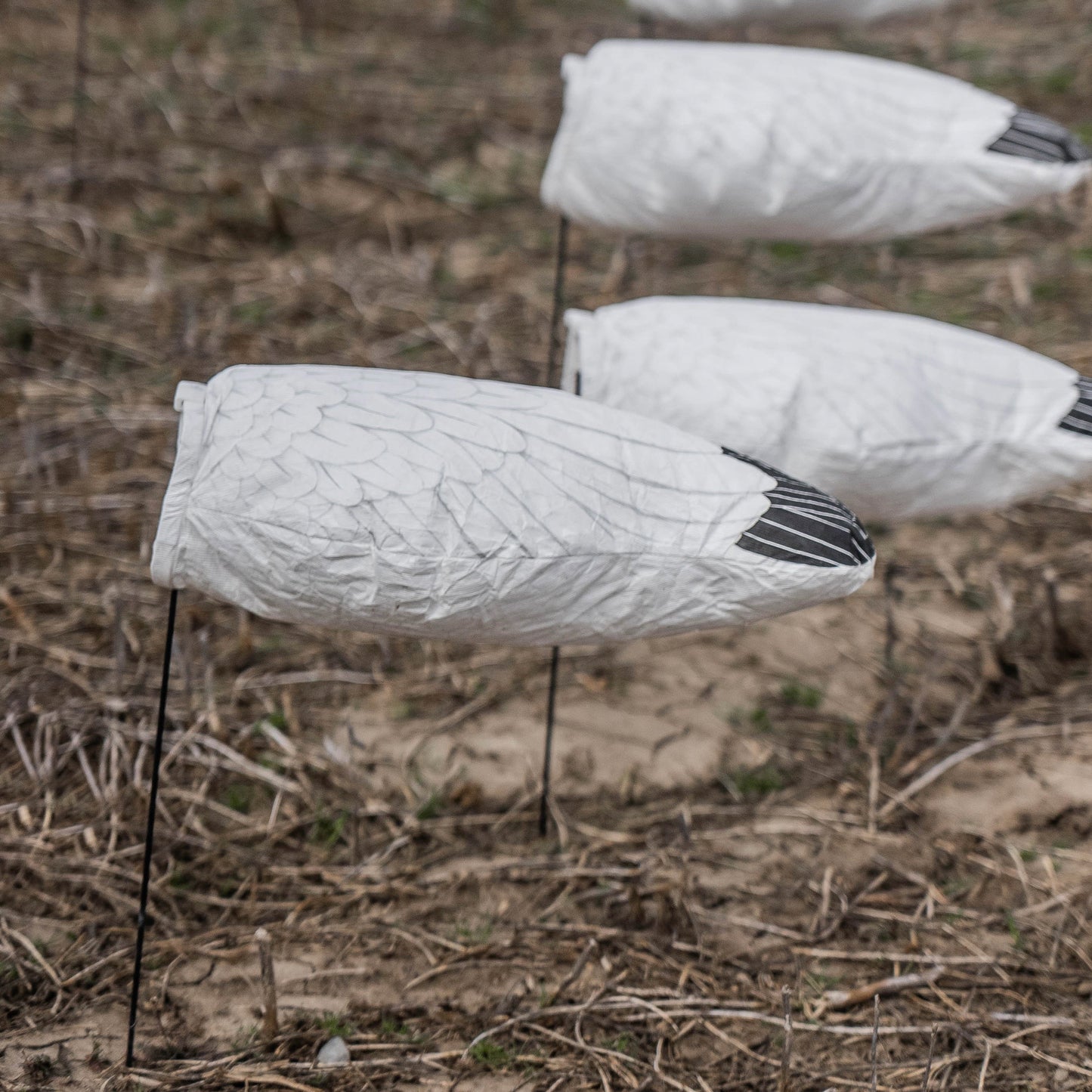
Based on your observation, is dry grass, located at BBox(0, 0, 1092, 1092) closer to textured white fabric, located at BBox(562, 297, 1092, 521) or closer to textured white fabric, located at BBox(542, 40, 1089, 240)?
textured white fabric, located at BBox(562, 297, 1092, 521)

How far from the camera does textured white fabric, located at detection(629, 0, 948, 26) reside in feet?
10.2

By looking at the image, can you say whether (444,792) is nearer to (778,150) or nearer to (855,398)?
(855,398)

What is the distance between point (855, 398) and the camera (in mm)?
1834

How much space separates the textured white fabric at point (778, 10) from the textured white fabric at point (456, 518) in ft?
6.19

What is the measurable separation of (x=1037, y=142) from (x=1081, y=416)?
50cm

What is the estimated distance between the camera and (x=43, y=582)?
2.45m

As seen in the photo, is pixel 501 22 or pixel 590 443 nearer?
pixel 590 443

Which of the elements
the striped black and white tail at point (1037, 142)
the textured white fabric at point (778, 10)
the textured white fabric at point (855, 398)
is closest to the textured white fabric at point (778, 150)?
the striped black and white tail at point (1037, 142)

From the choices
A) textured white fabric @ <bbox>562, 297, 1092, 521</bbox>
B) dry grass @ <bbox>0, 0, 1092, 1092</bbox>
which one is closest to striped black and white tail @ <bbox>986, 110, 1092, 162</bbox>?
textured white fabric @ <bbox>562, 297, 1092, 521</bbox>

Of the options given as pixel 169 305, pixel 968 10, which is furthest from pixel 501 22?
pixel 169 305

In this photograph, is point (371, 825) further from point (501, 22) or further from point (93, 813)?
point (501, 22)

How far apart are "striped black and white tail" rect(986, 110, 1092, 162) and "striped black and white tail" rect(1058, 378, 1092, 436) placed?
0.42m

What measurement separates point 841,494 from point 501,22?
3.73m

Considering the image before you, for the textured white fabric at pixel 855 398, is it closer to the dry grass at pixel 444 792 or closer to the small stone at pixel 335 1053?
the dry grass at pixel 444 792
